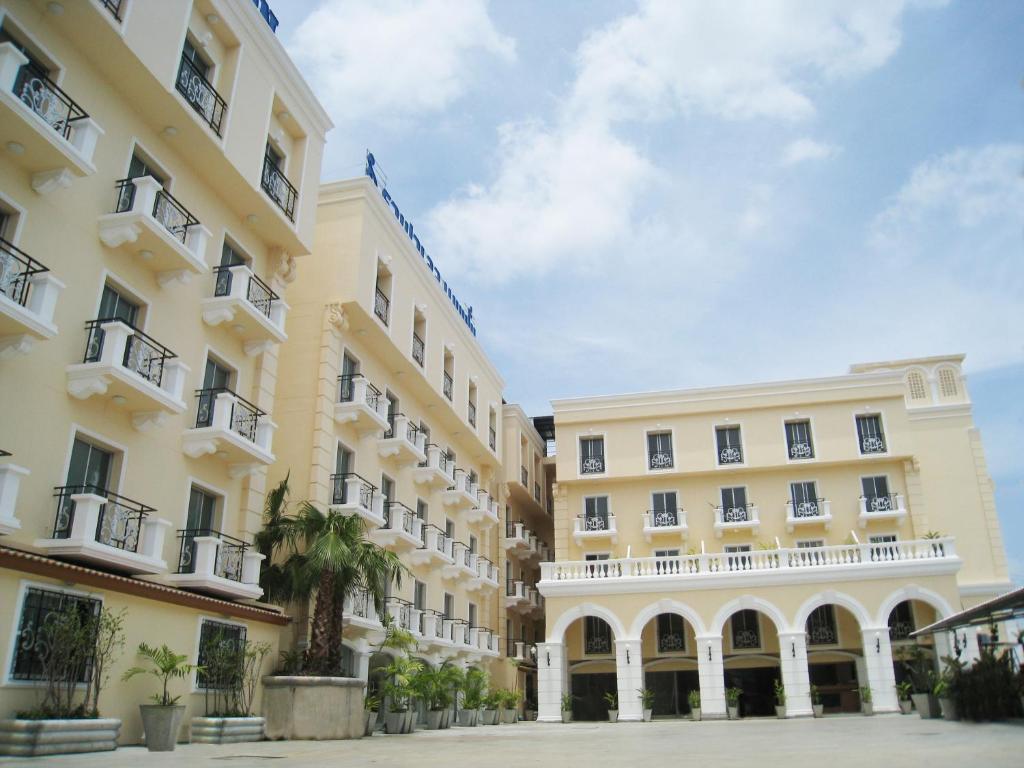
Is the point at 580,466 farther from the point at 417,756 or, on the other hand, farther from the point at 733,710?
the point at 417,756

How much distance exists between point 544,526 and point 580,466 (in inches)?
355

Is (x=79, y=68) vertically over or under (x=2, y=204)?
over

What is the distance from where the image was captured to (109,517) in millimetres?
14273

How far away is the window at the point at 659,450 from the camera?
35.3 meters

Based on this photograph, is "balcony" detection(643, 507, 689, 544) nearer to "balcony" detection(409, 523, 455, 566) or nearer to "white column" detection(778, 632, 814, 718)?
"white column" detection(778, 632, 814, 718)

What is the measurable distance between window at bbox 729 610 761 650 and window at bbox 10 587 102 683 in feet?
80.9

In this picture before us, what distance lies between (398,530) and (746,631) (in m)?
15.0

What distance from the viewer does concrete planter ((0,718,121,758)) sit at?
10.6 metres

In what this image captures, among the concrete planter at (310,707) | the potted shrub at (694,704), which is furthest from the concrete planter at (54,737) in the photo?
the potted shrub at (694,704)

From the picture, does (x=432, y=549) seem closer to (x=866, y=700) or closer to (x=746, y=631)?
(x=746, y=631)

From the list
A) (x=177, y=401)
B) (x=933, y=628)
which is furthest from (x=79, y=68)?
(x=933, y=628)

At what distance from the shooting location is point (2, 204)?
516 inches

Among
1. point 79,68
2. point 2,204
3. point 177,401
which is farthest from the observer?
point 177,401

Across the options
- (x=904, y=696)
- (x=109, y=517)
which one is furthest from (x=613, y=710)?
(x=109, y=517)
